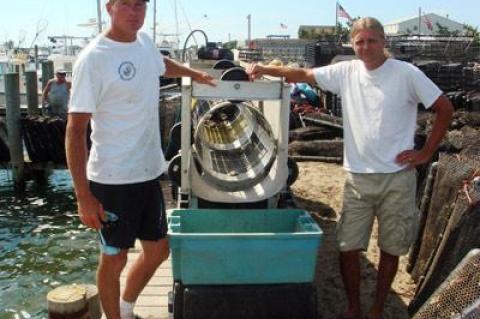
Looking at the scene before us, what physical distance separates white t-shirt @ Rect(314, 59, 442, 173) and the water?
15.3ft

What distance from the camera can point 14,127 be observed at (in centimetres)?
1248

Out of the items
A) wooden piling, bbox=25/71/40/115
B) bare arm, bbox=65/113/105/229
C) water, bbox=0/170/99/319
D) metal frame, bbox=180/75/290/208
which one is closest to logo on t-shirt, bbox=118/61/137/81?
bare arm, bbox=65/113/105/229

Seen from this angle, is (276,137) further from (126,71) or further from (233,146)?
(126,71)

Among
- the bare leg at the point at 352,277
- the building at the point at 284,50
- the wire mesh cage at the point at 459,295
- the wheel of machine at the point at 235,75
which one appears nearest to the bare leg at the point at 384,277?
the bare leg at the point at 352,277

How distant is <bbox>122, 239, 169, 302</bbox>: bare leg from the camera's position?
11.9 ft

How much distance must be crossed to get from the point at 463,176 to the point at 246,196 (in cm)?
167

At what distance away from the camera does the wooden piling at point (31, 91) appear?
14.1 metres

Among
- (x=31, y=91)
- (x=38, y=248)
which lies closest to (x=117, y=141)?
(x=38, y=248)

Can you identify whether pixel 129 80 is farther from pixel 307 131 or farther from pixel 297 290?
pixel 307 131

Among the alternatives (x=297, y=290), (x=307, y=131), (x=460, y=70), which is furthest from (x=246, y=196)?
(x=460, y=70)

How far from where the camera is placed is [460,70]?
1437 cm

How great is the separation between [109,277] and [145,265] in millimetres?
288

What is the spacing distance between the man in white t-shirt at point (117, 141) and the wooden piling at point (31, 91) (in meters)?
11.5

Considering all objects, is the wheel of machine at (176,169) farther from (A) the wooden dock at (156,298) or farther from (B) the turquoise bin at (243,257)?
(B) the turquoise bin at (243,257)
